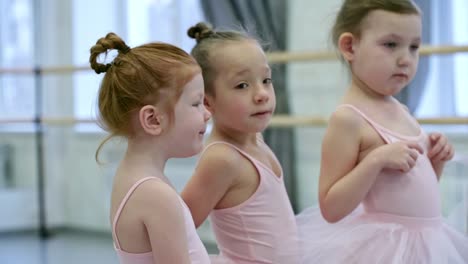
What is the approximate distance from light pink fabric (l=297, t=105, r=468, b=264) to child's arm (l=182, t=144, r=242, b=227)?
23cm

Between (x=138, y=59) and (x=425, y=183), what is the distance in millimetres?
642

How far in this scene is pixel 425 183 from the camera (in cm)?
141

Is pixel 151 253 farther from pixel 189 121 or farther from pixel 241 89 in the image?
pixel 241 89

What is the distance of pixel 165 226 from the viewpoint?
108 centimetres

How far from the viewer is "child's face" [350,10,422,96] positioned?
137cm

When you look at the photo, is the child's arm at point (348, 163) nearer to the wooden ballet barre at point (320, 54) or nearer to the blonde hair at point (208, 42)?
the blonde hair at point (208, 42)

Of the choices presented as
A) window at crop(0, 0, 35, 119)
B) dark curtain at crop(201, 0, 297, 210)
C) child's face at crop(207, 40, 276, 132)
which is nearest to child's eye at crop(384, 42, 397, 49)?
child's face at crop(207, 40, 276, 132)

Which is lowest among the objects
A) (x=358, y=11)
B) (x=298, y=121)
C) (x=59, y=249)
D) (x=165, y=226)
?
(x=59, y=249)

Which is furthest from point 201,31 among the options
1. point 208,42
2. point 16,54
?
point 16,54

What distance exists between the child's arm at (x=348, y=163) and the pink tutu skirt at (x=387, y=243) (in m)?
0.05

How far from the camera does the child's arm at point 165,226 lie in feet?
3.53

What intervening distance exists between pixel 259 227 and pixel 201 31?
0.40 m

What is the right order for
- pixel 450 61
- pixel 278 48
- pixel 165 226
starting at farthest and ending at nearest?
1. pixel 278 48
2. pixel 450 61
3. pixel 165 226

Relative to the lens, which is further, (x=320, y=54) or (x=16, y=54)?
(x=16, y=54)
